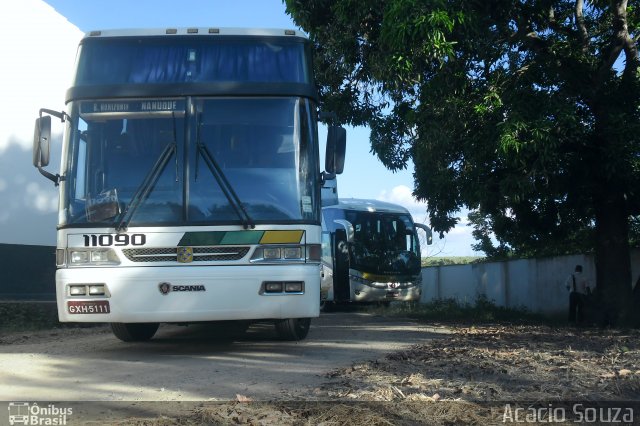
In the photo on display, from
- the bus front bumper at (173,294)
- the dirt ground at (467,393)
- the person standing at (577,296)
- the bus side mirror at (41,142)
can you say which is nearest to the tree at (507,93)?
the person standing at (577,296)

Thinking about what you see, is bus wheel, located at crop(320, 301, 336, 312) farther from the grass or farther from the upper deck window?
the upper deck window

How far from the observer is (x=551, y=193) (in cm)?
1302

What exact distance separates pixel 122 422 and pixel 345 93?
10.4 meters

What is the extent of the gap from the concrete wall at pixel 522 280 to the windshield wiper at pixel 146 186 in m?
13.6

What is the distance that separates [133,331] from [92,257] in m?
2.49

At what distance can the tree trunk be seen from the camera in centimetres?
1335

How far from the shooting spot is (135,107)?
863 centimetres

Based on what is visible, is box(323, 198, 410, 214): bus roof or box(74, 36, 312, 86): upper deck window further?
box(323, 198, 410, 214): bus roof

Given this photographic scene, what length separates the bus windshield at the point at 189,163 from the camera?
835 cm

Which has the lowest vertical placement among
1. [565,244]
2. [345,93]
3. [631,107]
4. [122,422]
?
[122,422]

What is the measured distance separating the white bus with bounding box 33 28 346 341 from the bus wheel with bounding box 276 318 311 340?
1.33 metres

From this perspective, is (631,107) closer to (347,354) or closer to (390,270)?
(347,354)

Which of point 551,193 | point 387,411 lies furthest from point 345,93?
point 387,411

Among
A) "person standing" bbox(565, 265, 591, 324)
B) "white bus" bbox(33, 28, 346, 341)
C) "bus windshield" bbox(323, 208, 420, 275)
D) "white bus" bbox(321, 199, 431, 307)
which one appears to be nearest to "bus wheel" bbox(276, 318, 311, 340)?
"white bus" bbox(33, 28, 346, 341)
